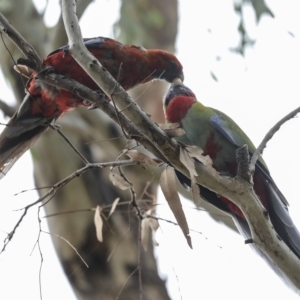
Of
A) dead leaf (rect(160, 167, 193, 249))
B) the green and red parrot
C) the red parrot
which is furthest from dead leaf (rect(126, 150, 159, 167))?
the red parrot

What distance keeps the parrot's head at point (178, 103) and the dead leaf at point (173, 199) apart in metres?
0.63

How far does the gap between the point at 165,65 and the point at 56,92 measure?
553 mm

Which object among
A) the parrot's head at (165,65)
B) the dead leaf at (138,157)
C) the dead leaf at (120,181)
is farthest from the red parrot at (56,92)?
the dead leaf at (138,157)

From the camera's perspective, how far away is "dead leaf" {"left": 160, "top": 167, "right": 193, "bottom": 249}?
1.49 meters

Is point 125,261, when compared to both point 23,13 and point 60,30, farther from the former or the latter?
point 23,13

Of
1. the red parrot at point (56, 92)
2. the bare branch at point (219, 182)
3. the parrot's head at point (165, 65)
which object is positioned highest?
the parrot's head at point (165, 65)

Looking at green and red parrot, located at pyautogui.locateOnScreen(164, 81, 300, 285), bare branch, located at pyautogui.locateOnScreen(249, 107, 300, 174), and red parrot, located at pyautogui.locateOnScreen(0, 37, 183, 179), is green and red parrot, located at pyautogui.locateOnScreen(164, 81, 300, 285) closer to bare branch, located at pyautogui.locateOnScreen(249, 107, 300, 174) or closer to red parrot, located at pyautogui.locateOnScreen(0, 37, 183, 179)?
red parrot, located at pyautogui.locateOnScreen(0, 37, 183, 179)

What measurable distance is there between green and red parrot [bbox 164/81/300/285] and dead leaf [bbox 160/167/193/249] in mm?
410

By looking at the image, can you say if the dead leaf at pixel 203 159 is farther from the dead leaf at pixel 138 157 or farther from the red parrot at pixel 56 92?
the red parrot at pixel 56 92

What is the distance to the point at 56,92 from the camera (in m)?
2.20

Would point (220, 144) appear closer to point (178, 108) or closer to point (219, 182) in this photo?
point (178, 108)

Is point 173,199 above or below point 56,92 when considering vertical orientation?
below

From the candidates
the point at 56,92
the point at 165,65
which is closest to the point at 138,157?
the point at 56,92

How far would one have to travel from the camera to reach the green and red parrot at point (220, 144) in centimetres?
189
